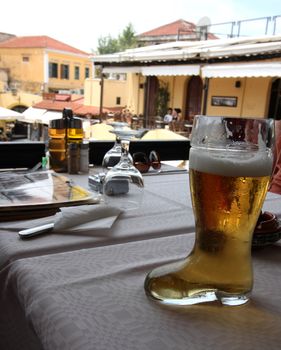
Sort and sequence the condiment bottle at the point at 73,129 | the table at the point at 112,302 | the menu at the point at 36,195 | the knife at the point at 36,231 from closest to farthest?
the table at the point at 112,302
the knife at the point at 36,231
the menu at the point at 36,195
the condiment bottle at the point at 73,129

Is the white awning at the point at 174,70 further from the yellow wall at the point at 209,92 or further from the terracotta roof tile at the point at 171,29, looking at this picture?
the terracotta roof tile at the point at 171,29

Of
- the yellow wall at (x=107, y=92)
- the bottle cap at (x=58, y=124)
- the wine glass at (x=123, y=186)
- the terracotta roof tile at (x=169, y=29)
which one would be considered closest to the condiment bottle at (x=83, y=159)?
the bottle cap at (x=58, y=124)

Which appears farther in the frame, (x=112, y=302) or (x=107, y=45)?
(x=107, y=45)

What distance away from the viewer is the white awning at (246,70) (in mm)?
5925

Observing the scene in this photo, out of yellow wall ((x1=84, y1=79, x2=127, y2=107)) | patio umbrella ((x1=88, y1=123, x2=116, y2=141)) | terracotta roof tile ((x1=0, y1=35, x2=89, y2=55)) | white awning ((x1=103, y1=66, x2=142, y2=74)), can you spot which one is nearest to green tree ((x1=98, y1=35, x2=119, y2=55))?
terracotta roof tile ((x1=0, y1=35, x2=89, y2=55))

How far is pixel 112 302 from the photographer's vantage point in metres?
0.49

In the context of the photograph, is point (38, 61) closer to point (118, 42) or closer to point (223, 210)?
point (118, 42)

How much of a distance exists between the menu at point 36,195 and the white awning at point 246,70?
5.43 metres

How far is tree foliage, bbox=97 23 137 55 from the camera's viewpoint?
74.0 ft

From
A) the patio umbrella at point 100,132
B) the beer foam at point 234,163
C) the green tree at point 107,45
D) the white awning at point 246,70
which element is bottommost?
the patio umbrella at point 100,132

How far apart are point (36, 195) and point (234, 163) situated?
0.60 m

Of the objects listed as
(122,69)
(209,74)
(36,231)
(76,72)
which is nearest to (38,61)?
(76,72)

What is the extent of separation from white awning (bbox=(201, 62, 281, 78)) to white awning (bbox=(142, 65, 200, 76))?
14.3 inches

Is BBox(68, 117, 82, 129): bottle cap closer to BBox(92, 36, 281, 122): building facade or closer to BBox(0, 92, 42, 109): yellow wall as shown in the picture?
BBox(92, 36, 281, 122): building facade
